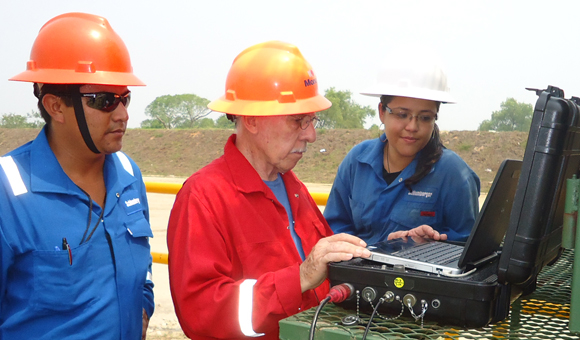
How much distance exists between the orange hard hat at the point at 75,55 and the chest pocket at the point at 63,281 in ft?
2.39

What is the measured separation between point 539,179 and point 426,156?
154 cm

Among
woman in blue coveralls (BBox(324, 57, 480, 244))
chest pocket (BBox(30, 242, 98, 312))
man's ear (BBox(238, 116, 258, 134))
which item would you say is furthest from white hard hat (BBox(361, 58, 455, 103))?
chest pocket (BBox(30, 242, 98, 312))

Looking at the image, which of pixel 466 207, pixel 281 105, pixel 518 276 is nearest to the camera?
pixel 518 276

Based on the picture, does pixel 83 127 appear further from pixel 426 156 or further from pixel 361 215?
pixel 426 156

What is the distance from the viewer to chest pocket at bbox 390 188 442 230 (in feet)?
9.28

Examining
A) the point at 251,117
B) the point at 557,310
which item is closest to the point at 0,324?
the point at 251,117

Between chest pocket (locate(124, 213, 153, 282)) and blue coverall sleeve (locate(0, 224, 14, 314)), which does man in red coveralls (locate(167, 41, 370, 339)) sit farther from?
blue coverall sleeve (locate(0, 224, 14, 314))

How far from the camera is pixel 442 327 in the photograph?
145 centimetres

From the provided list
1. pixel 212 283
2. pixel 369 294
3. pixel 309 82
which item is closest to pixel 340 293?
pixel 369 294

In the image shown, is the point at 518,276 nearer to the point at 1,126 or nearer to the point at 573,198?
the point at 573,198

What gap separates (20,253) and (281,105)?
3.71 feet

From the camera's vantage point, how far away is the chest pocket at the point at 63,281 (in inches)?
79.6

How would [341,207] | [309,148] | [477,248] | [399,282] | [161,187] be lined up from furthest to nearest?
1. [309,148]
2. [161,187]
3. [341,207]
4. [477,248]
5. [399,282]

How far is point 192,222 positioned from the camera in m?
1.93
